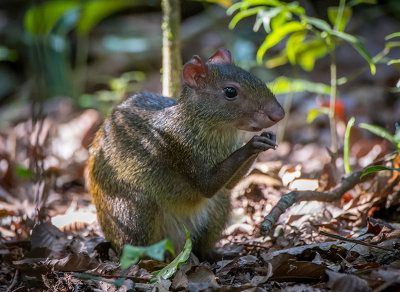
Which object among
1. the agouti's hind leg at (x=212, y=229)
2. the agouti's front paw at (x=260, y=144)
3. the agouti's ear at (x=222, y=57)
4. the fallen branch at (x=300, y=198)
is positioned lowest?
the agouti's hind leg at (x=212, y=229)

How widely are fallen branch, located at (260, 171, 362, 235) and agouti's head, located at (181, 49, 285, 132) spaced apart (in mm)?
631

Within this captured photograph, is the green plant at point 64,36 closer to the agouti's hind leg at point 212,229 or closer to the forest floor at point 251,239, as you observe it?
the forest floor at point 251,239

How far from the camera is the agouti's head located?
4.24 meters

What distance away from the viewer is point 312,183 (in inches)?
199

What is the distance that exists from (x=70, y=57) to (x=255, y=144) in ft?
35.2

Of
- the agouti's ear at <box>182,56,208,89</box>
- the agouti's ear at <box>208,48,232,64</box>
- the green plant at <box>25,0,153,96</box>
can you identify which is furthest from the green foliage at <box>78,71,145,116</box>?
the agouti's ear at <box>182,56,208,89</box>

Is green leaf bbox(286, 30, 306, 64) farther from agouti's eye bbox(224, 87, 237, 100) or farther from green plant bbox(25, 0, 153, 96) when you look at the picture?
green plant bbox(25, 0, 153, 96)

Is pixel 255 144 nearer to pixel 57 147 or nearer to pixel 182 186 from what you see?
pixel 182 186

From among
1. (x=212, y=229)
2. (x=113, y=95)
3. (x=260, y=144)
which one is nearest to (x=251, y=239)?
(x=212, y=229)

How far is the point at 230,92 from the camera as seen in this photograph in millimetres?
4398

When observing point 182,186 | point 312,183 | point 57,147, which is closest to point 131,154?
point 182,186

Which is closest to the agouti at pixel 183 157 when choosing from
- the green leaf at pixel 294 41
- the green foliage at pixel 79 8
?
the green leaf at pixel 294 41

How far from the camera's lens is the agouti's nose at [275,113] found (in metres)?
4.11

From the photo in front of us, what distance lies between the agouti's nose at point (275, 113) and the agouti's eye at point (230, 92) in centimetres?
37
